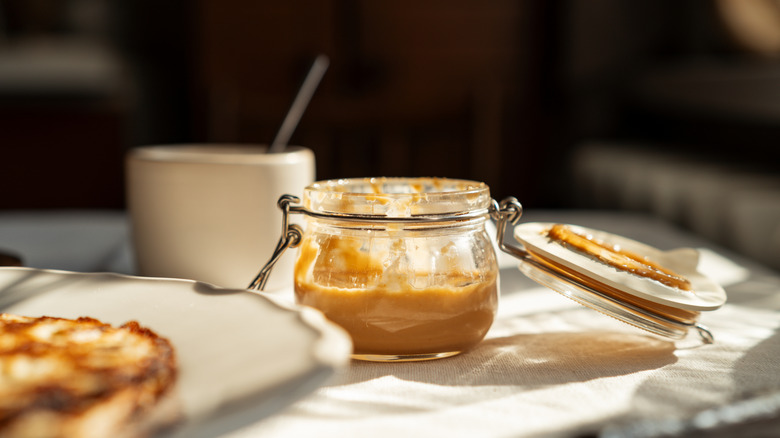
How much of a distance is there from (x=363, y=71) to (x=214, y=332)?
2048 mm

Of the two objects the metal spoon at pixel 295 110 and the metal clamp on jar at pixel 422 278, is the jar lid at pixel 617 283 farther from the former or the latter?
the metal spoon at pixel 295 110

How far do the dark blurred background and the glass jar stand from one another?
151cm

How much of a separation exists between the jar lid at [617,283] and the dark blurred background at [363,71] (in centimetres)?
149

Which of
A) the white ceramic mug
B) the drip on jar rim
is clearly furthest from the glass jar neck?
the white ceramic mug

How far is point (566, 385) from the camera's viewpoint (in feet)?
1.20

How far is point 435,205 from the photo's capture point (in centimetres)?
41

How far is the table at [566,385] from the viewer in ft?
1.01

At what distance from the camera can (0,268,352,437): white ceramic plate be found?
0.84 ft

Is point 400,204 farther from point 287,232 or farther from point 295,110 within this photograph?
point 295,110

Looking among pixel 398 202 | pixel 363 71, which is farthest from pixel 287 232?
pixel 363 71

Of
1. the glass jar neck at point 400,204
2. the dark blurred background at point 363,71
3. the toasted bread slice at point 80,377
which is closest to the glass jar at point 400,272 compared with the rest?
the glass jar neck at point 400,204

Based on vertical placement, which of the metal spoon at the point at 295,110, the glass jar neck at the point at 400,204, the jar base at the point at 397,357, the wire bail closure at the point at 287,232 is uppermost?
the metal spoon at the point at 295,110

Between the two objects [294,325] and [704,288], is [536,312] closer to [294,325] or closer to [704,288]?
[704,288]

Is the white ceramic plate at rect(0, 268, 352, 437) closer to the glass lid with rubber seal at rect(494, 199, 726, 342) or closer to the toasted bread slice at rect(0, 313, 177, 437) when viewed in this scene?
the toasted bread slice at rect(0, 313, 177, 437)
